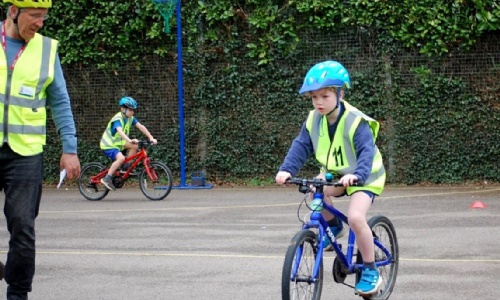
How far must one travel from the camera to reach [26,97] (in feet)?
19.8

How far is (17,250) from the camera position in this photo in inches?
235

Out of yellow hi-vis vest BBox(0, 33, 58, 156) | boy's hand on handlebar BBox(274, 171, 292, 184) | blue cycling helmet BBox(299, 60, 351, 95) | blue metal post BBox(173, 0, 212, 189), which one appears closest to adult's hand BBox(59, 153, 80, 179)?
yellow hi-vis vest BBox(0, 33, 58, 156)

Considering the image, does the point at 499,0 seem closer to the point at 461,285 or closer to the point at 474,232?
the point at 474,232

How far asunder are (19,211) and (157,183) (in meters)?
10.0

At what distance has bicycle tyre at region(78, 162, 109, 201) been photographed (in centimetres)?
1620

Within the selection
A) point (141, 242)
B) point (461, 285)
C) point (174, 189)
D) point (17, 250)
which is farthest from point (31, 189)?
point (174, 189)

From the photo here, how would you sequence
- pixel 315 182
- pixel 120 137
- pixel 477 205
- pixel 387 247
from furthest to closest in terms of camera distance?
pixel 120 137, pixel 477 205, pixel 387 247, pixel 315 182

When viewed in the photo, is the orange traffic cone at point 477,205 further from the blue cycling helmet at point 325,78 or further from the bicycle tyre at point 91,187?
the blue cycling helmet at point 325,78

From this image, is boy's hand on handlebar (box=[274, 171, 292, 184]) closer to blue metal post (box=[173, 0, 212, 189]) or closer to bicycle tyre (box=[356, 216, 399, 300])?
bicycle tyre (box=[356, 216, 399, 300])

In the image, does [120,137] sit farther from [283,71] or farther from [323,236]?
[323,236]

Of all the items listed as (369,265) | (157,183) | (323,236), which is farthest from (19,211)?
(157,183)

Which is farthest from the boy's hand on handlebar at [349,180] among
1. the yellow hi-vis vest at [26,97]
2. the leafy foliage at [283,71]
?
the leafy foliage at [283,71]

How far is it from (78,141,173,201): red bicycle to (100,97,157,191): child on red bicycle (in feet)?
0.45

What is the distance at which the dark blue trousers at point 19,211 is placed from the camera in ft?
19.6
